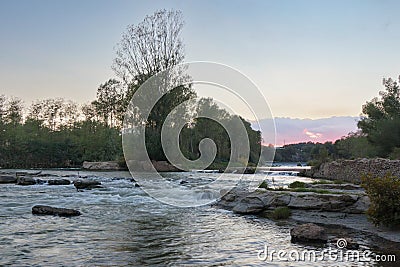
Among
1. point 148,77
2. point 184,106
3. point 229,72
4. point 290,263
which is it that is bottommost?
point 290,263

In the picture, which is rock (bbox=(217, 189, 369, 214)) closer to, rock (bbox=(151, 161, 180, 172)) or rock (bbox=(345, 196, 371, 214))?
rock (bbox=(345, 196, 371, 214))

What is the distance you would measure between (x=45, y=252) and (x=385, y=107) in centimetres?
4849

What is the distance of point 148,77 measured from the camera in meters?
49.4

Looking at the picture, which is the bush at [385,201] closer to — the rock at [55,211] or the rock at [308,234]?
the rock at [308,234]

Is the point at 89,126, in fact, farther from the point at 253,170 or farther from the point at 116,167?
the point at 253,170

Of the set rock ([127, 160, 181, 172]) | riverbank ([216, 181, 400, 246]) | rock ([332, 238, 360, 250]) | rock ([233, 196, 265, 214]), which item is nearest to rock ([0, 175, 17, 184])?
rock ([127, 160, 181, 172])

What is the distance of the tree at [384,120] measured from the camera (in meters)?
42.7

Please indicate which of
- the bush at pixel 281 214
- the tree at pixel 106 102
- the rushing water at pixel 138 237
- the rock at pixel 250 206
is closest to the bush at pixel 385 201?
the rushing water at pixel 138 237

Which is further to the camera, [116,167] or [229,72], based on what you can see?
[116,167]

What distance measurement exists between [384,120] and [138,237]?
133ft

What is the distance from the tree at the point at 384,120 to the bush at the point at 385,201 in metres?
33.0

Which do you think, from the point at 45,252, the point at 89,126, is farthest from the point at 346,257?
the point at 89,126

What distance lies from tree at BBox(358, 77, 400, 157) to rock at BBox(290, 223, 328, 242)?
34.7m

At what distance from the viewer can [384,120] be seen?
44.5m
